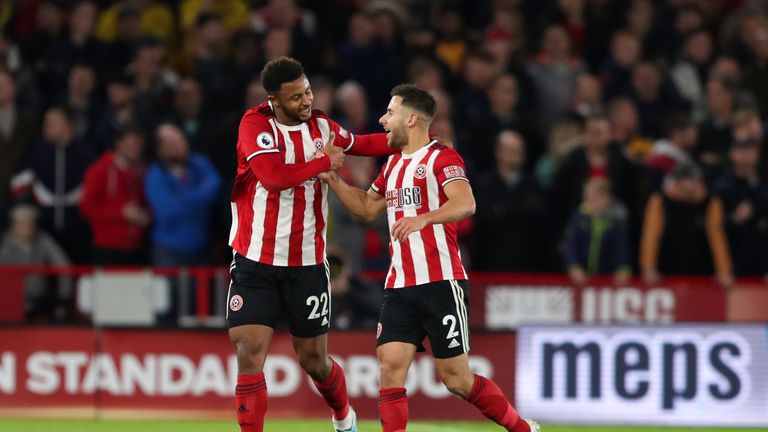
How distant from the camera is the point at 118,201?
1297 centimetres

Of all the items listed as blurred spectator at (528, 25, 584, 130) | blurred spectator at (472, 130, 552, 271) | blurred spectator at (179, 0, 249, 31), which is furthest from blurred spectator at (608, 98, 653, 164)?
blurred spectator at (179, 0, 249, 31)

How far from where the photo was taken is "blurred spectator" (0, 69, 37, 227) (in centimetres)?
1346

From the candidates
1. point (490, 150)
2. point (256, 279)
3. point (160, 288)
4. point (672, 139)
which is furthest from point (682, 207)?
point (256, 279)

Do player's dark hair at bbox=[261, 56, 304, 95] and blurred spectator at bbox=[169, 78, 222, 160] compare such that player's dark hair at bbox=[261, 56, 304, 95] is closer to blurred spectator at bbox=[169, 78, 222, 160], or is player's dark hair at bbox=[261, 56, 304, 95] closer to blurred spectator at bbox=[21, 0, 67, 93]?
blurred spectator at bbox=[169, 78, 222, 160]

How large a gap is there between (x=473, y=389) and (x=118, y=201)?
547 centimetres

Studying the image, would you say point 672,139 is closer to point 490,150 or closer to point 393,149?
point 490,150

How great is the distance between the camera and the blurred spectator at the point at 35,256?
12141 mm

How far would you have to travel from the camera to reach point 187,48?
14859 millimetres

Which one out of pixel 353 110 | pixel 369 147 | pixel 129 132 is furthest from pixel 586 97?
pixel 369 147

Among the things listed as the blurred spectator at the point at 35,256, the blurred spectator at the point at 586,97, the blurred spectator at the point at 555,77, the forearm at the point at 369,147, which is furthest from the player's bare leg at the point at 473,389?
the blurred spectator at the point at 555,77

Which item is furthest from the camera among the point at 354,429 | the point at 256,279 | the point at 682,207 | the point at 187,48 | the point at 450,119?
the point at 187,48

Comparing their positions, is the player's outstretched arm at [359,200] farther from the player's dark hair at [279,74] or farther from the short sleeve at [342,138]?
the player's dark hair at [279,74]

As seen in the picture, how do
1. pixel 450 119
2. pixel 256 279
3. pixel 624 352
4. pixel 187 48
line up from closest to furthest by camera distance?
pixel 256 279, pixel 624 352, pixel 450 119, pixel 187 48

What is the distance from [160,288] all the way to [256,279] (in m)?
3.78
